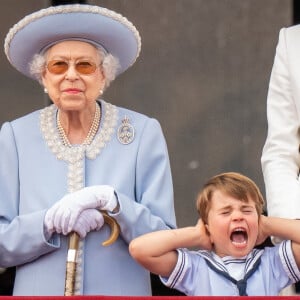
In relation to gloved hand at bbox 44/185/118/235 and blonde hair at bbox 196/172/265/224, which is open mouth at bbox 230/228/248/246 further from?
gloved hand at bbox 44/185/118/235

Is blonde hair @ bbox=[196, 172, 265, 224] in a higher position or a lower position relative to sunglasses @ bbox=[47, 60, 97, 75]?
lower

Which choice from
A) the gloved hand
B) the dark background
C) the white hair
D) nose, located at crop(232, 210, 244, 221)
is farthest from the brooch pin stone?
the dark background

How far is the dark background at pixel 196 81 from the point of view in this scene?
20.9 feet

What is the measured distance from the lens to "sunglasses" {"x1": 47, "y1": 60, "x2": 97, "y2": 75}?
5238 millimetres

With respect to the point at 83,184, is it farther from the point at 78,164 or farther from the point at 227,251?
the point at 227,251

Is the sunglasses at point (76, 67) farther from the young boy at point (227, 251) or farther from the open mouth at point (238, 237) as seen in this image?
the open mouth at point (238, 237)

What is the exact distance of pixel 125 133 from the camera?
530 centimetres

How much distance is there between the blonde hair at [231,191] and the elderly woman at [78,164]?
0.53 feet

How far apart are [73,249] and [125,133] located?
0.45 meters

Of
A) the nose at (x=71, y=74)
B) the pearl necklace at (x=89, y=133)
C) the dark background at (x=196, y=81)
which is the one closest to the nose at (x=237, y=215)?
the pearl necklace at (x=89, y=133)

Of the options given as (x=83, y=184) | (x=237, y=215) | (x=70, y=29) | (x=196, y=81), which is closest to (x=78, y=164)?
(x=83, y=184)

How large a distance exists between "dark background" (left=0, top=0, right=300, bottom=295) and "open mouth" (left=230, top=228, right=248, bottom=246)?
1336mm

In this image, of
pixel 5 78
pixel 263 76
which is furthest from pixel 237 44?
pixel 5 78

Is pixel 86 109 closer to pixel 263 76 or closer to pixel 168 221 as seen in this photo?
pixel 168 221
